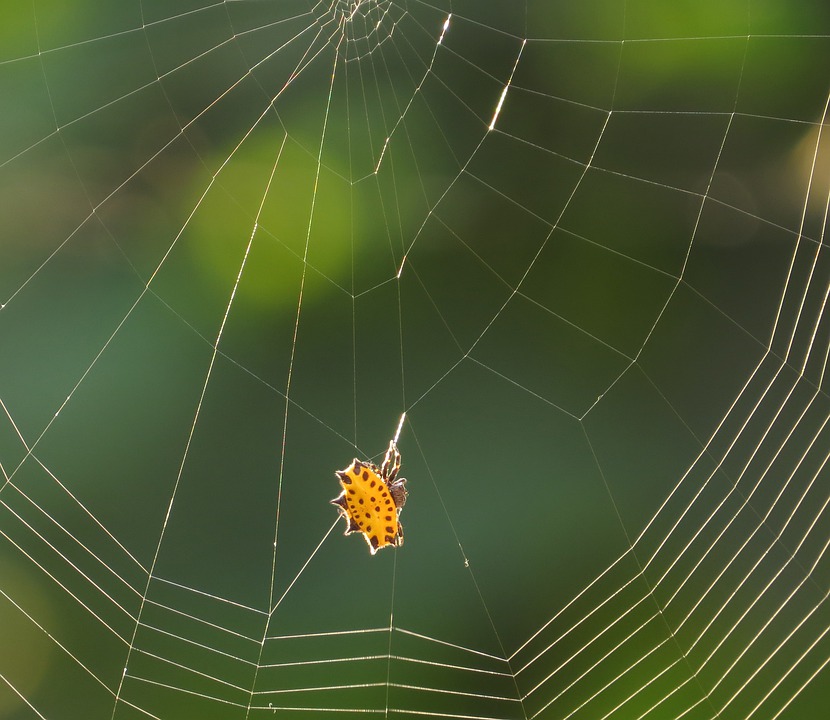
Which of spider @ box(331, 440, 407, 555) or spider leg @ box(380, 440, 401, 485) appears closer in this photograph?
spider @ box(331, 440, 407, 555)

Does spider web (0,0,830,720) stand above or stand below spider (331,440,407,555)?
above

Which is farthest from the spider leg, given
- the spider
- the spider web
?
the spider web

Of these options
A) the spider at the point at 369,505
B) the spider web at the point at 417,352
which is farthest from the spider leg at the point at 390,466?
the spider web at the point at 417,352

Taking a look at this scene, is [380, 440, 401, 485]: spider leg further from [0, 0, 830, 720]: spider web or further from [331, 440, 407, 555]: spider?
[0, 0, 830, 720]: spider web

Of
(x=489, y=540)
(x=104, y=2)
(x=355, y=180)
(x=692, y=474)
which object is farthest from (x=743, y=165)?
(x=104, y=2)

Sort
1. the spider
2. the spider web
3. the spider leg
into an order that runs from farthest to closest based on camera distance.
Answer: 1. the spider web
2. the spider leg
3. the spider

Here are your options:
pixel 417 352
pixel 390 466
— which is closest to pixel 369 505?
pixel 390 466

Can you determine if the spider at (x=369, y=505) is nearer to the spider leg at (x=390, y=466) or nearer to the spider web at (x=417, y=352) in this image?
the spider leg at (x=390, y=466)

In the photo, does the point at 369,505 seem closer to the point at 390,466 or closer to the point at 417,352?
the point at 390,466

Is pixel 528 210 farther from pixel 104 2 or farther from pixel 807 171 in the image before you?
pixel 104 2
